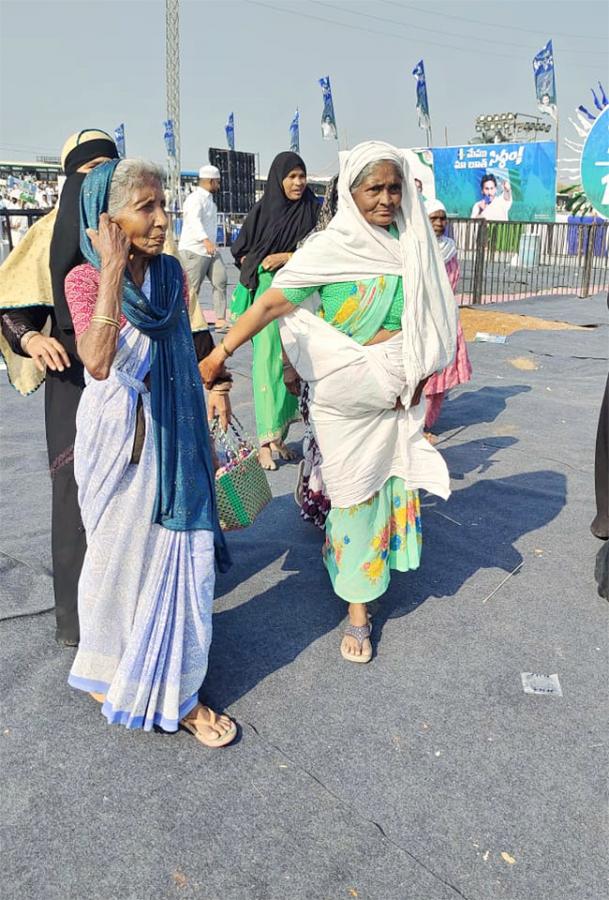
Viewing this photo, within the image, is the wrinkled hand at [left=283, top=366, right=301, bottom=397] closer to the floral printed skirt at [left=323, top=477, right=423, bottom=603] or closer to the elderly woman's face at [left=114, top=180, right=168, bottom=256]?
the floral printed skirt at [left=323, top=477, right=423, bottom=603]

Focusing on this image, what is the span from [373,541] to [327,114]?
29.4 m

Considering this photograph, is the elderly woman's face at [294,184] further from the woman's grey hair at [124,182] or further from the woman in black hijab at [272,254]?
the woman's grey hair at [124,182]

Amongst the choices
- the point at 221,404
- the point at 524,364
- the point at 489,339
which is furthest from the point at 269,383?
the point at 489,339

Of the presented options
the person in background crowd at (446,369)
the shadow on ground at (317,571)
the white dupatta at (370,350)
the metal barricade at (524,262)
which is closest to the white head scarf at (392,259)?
the white dupatta at (370,350)

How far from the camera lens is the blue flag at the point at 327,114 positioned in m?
29.0

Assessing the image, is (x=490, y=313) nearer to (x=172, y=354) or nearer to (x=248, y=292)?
(x=248, y=292)

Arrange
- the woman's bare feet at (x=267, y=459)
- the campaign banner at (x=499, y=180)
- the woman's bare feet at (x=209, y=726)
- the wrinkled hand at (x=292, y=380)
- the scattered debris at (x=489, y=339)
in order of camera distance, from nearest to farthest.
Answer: the woman's bare feet at (x=209, y=726) < the wrinkled hand at (x=292, y=380) < the woman's bare feet at (x=267, y=459) < the scattered debris at (x=489, y=339) < the campaign banner at (x=499, y=180)

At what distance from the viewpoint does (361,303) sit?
2.57m

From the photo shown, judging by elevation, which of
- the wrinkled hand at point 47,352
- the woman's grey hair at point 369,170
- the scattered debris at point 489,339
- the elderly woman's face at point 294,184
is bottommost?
the scattered debris at point 489,339

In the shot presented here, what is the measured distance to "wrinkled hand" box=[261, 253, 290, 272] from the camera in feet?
14.4

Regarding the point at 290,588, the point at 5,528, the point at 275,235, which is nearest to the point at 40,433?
the point at 5,528

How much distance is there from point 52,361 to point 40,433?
9.95ft

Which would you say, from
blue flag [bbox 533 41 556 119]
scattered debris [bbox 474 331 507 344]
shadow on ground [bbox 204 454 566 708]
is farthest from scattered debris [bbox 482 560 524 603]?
blue flag [bbox 533 41 556 119]

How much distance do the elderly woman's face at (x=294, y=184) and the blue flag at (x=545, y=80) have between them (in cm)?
1982
